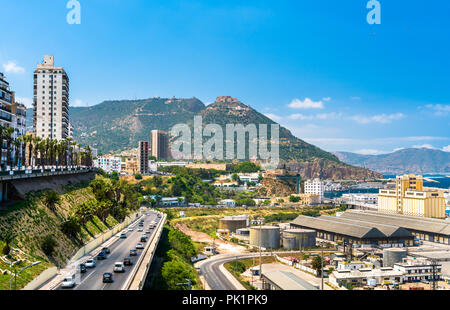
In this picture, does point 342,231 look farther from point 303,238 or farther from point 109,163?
point 109,163

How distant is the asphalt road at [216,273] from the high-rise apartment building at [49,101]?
63.5 meters

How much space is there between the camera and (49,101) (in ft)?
360

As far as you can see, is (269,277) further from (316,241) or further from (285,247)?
(316,241)

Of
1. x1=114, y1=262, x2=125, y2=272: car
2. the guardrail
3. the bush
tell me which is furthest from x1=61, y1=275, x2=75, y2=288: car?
the bush

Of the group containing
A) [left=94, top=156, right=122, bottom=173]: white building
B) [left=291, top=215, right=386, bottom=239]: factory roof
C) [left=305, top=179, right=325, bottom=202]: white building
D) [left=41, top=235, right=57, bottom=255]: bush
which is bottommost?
[left=291, top=215, right=386, bottom=239]: factory roof

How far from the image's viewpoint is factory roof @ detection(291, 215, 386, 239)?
83438 mm

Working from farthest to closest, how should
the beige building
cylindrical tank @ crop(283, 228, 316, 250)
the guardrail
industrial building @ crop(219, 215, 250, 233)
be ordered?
the beige building < industrial building @ crop(219, 215, 250, 233) < cylindrical tank @ crop(283, 228, 316, 250) < the guardrail

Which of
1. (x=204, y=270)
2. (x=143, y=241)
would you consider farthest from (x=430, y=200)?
(x=143, y=241)

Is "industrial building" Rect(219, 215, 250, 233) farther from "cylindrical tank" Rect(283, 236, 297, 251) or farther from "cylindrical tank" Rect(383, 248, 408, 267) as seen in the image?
"cylindrical tank" Rect(383, 248, 408, 267)

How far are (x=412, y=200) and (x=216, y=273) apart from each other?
7705 cm

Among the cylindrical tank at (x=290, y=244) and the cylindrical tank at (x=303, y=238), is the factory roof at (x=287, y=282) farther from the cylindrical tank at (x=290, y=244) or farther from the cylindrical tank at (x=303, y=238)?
the cylindrical tank at (x=303, y=238)

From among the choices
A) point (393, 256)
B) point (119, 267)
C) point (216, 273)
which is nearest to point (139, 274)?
point (119, 267)

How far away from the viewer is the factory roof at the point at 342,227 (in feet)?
274

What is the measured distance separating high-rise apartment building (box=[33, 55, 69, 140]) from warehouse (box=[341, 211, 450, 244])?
86622mm
